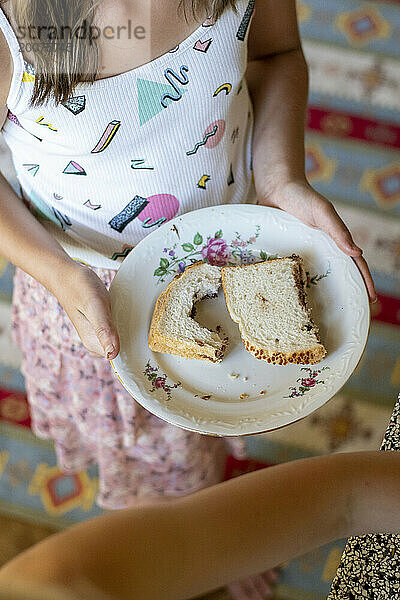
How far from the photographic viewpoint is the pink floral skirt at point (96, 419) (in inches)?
39.2

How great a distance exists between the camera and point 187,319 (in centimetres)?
87

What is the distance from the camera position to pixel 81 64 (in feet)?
2.44

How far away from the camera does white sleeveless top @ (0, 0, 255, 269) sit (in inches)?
30.4

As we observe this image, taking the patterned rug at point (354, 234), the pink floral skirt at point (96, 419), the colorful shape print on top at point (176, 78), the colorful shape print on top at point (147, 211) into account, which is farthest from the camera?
the patterned rug at point (354, 234)

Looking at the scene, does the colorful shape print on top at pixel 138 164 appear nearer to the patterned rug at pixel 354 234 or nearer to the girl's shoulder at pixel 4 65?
the girl's shoulder at pixel 4 65

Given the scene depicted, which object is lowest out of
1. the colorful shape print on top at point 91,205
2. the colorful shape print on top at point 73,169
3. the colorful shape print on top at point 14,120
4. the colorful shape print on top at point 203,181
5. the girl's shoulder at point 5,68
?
the colorful shape print on top at point 91,205

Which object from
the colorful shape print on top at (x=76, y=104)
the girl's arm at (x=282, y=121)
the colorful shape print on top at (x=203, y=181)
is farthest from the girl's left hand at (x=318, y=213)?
the colorful shape print on top at (x=76, y=104)

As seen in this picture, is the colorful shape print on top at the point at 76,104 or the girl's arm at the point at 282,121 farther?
the girl's arm at the point at 282,121

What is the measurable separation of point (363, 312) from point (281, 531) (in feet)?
1.33

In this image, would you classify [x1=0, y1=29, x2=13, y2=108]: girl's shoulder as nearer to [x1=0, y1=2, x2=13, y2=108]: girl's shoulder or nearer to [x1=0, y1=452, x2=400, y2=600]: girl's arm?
[x1=0, y1=2, x2=13, y2=108]: girl's shoulder

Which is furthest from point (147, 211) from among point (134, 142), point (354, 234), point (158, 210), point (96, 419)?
point (354, 234)

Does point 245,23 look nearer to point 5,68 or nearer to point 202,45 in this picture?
point 202,45

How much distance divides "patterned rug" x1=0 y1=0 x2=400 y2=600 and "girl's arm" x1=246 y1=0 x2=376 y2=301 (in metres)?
0.61

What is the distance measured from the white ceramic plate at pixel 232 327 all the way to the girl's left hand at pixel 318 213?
0.01m
